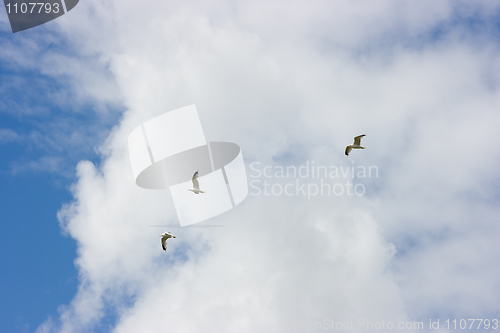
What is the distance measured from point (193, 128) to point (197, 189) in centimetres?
1723

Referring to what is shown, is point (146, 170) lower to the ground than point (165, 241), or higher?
higher

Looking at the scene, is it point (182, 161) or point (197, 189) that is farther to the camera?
point (182, 161)

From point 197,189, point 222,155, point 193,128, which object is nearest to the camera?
point 197,189

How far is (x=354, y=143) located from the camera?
8544cm

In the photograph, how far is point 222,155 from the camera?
342 feet

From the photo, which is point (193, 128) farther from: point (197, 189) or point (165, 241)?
point (165, 241)

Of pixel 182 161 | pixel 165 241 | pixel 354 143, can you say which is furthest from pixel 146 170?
pixel 354 143

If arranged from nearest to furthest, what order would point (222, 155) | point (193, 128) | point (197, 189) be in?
1. point (197, 189)
2. point (193, 128)
3. point (222, 155)

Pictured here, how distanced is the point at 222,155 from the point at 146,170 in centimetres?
1863

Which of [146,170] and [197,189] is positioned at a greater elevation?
[146,170]

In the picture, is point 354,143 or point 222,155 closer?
point 354,143

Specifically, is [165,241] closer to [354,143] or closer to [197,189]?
[197,189]

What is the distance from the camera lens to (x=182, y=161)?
99.1m

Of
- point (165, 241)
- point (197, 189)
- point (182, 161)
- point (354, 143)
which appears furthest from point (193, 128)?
point (354, 143)
